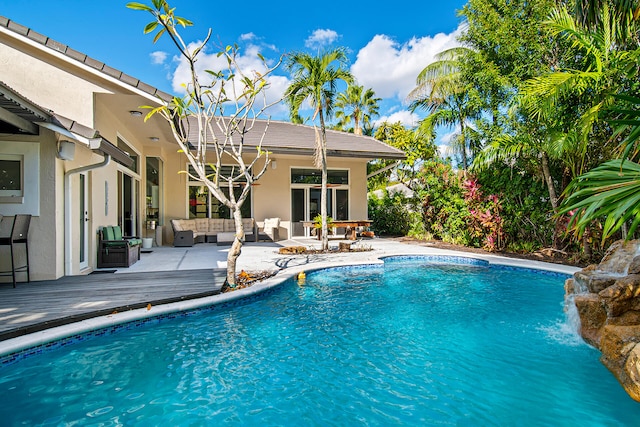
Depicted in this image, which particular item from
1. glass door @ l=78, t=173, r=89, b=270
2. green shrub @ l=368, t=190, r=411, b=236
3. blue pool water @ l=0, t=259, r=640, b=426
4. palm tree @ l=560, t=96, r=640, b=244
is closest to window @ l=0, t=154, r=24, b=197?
glass door @ l=78, t=173, r=89, b=270

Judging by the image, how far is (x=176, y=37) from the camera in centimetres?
578

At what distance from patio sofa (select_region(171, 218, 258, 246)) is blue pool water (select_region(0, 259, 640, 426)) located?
7645mm

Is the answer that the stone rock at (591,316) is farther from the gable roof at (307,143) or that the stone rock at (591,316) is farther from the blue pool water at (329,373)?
the gable roof at (307,143)

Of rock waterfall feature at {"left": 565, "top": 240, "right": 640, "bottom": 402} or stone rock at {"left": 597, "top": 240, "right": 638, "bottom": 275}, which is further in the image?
stone rock at {"left": 597, "top": 240, "right": 638, "bottom": 275}

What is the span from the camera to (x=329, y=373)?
3480 millimetres

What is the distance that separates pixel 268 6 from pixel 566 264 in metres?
12.6

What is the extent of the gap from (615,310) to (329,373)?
10.2 ft

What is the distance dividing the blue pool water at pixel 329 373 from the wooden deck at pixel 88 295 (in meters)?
0.39

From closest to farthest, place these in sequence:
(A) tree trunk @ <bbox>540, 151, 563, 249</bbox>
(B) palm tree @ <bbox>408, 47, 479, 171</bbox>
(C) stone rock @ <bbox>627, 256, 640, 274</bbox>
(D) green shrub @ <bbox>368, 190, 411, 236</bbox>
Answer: (C) stone rock @ <bbox>627, 256, 640, 274</bbox>, (A) tree trunk @ <bbox>540, 151, 563, 249</bbox>, (B) palm tree @ <bbox>408, 47, 479, 171</bbox>, (D) green shrub @ <bbox>368, 190, 411, 236</bbox>

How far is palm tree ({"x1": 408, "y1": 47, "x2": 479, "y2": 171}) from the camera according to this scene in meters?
12.5

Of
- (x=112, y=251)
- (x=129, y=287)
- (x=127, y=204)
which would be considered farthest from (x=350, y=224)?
(x=129, y=287)

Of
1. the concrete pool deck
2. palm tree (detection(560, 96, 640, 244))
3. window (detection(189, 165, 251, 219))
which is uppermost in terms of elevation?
window (detection(189, 165, 251, 219))

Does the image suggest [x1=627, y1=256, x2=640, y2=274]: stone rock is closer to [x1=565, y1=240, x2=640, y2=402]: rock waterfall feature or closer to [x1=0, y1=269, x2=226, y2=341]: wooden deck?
[x1=565, y1=240, x2=640, y2=402]: rock waterfall feature

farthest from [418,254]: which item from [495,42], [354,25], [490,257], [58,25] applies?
[58,25]
